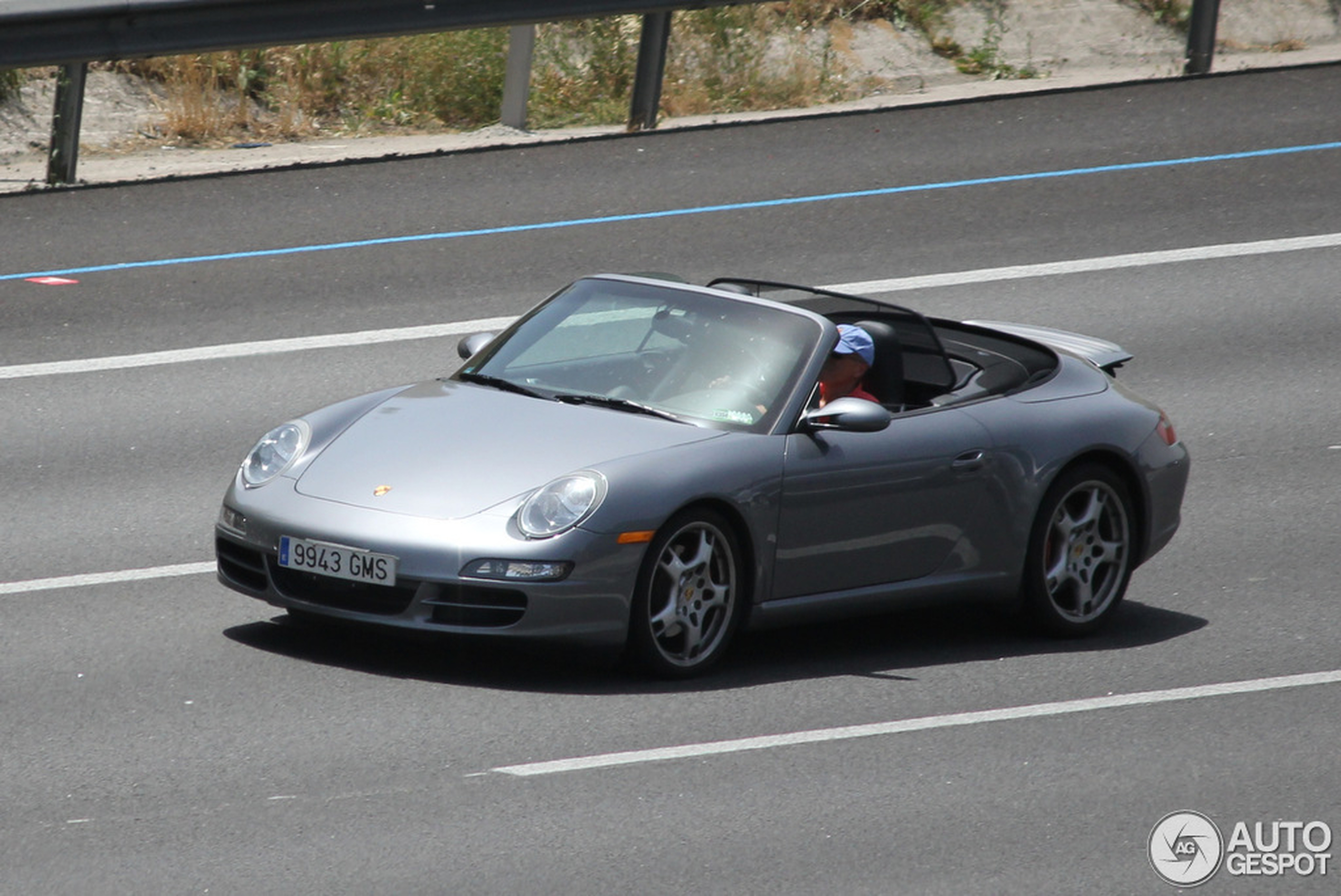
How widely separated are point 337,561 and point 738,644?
1.83 metres

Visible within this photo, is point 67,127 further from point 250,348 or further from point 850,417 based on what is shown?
point 850,417

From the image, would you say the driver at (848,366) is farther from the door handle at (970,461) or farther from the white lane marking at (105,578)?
the white lane marking at (105,578)

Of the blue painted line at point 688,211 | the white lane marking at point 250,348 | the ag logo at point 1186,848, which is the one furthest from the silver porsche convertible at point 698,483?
the blue painted line at point 688,211

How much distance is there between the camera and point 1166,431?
9328mm

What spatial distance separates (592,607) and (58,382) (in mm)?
5208

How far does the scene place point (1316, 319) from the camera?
525 inches

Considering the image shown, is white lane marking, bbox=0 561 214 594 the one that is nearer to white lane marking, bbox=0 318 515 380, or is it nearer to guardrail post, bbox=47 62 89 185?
white lane marking, bbox=0 318 515 380

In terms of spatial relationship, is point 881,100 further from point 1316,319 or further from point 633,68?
point 1316,319

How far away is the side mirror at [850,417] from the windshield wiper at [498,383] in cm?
109

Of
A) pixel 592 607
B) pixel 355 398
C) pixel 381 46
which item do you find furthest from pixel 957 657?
pixel 381 46

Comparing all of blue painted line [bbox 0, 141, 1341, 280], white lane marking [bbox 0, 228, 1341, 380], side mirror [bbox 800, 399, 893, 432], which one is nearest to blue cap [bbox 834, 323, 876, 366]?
side mirror [bbox 800, 399, 893, 432]

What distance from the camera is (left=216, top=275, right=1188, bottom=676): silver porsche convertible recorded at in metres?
7.54

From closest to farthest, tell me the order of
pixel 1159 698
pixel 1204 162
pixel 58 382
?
pixel 1159 698, pixel 58 382, pixel 1204 162

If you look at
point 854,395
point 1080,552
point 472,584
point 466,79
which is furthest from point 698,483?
point 466,79
